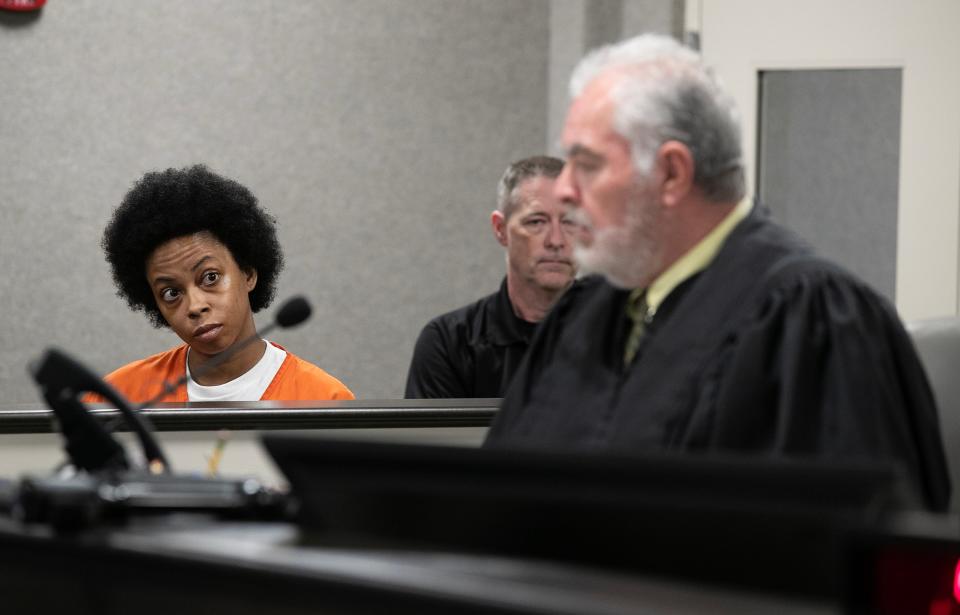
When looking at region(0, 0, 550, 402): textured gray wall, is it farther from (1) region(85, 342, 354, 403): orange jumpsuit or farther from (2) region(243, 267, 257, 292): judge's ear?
(1) region(85, 342, 354, 403): orange jumpsuit

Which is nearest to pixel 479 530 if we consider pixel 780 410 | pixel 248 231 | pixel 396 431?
pixel 780 410

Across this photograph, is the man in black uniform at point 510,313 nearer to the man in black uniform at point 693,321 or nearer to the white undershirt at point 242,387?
the white undershirt at point 242,387

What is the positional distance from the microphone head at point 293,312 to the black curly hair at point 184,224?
118 cm

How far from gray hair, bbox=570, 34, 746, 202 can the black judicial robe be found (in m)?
0.08

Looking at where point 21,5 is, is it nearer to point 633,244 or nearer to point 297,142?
point 297,142

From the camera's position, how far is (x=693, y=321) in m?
1.57

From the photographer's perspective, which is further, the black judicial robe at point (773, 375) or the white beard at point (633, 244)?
the white beard at point (633, 244)

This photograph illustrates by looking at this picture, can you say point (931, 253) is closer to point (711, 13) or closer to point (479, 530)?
point (711, 13)

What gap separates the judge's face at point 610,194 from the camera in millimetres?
1659

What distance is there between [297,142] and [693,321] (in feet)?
8.56

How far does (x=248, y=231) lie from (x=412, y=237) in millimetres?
1272

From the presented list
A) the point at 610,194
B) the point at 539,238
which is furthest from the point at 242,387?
the point at 610,194

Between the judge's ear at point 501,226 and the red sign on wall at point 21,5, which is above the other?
the red sign on wall at point 21,5

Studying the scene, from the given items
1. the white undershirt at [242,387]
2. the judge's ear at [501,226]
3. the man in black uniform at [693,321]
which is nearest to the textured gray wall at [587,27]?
the judge's ear at [501,226]
